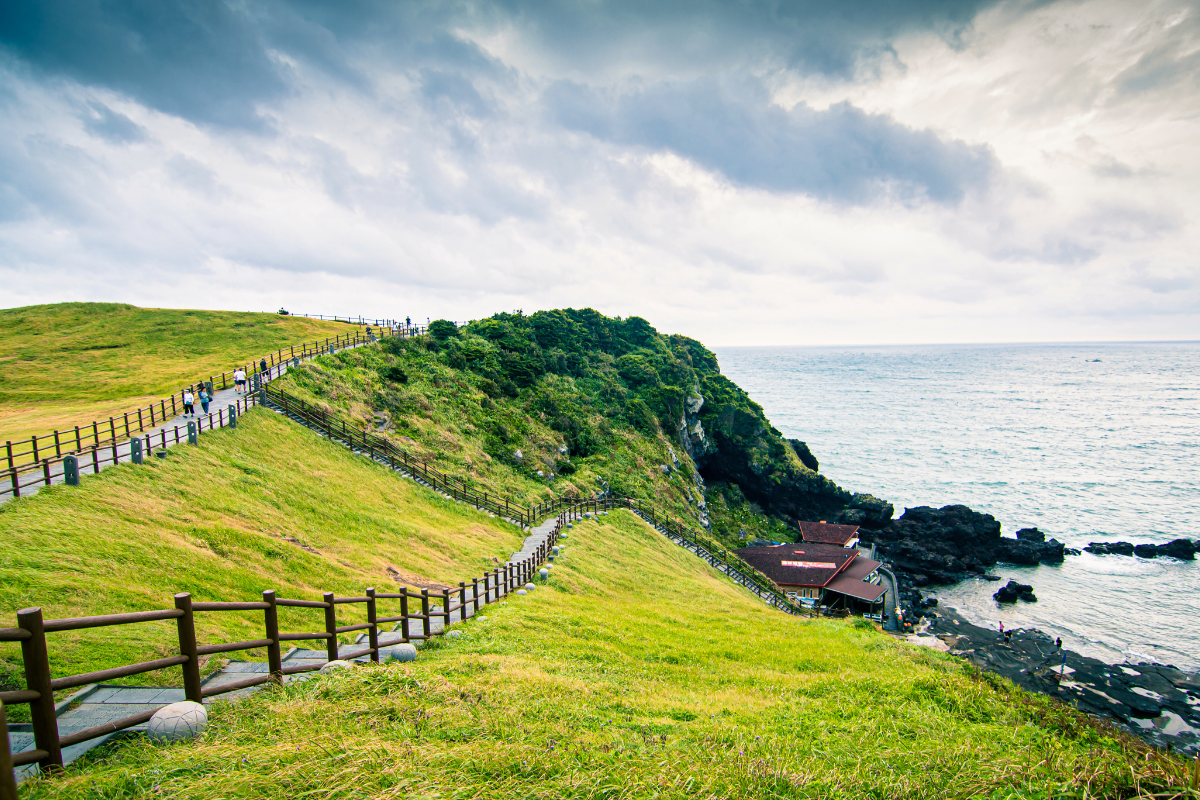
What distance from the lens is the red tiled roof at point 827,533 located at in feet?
158

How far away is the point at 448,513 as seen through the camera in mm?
28078

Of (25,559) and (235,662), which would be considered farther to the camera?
(25,559)

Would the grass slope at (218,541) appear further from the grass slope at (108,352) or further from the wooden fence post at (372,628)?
the grass slope at (108,352)

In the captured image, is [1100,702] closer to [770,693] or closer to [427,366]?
[770,693]

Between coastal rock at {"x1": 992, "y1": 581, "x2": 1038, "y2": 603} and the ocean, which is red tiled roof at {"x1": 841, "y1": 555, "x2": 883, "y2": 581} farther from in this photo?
coastal rock at {"x1": 992, "y1": 581, "x2": 1038, "y2": 603}

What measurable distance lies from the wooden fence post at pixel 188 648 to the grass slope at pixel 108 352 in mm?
28853

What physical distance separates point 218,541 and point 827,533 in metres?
48.5

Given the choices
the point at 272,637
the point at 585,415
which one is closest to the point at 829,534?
the point at 585,415

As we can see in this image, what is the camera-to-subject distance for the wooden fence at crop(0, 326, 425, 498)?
14750mm

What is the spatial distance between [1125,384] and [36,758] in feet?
819

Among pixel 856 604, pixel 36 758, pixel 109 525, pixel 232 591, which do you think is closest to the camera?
pixel 36 758

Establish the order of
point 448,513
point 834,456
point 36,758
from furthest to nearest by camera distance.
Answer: point 834,456
point 448,513
point 36,758

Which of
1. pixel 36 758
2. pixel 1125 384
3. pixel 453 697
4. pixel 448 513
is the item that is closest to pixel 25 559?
pixel 36 758

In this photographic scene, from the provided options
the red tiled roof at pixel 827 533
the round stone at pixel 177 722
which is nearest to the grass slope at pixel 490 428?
the red tiled roof at pixel 827 533
